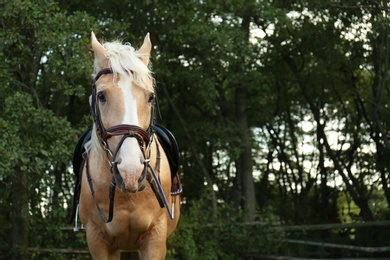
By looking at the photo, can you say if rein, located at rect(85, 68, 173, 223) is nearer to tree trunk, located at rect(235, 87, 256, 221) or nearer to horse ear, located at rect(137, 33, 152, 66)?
horse ear, located at rect(137, 33, 152, 66)

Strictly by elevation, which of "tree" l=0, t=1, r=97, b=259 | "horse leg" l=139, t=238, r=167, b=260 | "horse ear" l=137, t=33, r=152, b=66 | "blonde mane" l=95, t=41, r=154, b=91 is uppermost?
"tree" l=0, t=1, r=97, b=259

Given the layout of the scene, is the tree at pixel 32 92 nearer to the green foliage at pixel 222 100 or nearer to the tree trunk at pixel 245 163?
the green foliage at pixel 222 100

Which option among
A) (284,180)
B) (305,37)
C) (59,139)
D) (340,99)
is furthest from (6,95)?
(284,180)

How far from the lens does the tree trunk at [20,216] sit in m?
13.4

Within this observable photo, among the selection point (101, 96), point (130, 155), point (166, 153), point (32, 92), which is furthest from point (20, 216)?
point (130, 155)

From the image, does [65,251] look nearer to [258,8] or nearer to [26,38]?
[26,38]

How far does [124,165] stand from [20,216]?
326 inches

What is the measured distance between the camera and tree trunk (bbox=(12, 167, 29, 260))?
1339 centimetres

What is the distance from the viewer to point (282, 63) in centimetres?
2069

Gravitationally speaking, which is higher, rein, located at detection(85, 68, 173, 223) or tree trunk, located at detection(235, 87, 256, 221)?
tree trunk, located at detection(235, 87, 256, 221)

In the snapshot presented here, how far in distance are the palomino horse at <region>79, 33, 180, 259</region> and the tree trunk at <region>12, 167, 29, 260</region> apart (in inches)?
261

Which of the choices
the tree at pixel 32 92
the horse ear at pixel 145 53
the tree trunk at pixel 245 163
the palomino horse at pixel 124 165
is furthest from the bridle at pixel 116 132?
the tree trunk at pixel 245 163

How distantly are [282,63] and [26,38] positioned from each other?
352 inches

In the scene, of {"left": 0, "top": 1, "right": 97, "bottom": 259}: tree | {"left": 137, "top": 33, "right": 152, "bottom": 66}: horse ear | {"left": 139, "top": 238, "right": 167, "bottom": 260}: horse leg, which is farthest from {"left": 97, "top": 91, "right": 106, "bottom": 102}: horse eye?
{"left": 0, "top": 1, "right": 97, "bottom": 259}: tree
